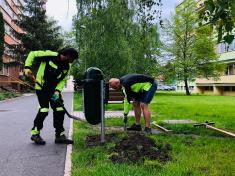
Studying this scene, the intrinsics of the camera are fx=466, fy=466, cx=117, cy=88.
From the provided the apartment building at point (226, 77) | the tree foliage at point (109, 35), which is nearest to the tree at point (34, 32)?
the apartment building at point (226, 77)

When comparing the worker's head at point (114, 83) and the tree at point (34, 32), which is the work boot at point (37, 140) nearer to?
the worker's head at point (114, 83)

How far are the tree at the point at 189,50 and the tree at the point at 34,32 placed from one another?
49.2 feet

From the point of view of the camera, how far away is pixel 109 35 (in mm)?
25328

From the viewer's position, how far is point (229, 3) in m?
6.62

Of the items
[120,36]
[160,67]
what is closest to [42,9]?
[160,67]

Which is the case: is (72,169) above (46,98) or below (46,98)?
below

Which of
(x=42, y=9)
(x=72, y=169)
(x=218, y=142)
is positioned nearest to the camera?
(x=72, y=169)

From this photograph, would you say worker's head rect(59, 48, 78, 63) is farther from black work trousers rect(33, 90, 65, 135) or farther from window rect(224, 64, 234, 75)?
window rect(224, 64, 234, 75)

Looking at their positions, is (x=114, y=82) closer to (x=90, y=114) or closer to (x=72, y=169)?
(x=90, y=114)

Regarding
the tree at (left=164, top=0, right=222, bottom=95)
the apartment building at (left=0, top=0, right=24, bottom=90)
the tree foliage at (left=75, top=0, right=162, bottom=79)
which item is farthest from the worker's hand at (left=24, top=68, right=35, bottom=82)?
the apartment building at (left=0, top=0, right=24, bottom=90)

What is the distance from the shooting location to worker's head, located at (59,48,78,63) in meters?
8.87

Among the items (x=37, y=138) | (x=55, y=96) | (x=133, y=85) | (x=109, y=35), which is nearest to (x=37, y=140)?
(x=37, y=138)

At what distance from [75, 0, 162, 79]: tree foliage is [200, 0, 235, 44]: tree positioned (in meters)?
17.2

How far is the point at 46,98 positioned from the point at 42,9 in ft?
173
